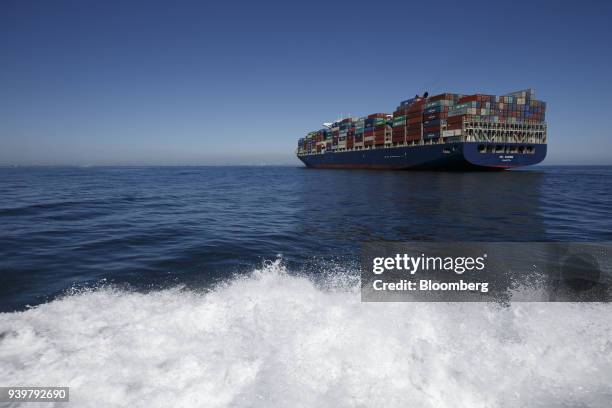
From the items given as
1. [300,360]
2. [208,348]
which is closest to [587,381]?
[300,360]

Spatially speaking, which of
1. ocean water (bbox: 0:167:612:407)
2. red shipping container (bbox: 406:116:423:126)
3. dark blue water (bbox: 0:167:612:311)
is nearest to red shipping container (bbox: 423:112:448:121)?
red shipping container (bbox: 406:116:423:126)

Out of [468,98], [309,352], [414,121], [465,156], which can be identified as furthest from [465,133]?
[309,352]

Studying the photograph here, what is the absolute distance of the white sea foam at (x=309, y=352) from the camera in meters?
4.79

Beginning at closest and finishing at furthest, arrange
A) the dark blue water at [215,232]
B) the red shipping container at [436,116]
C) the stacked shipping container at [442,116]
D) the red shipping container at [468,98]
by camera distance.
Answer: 1. the dark blue water at [215,232]
2. the stacked shipping container at [442,116]
3. the red shipping container at [468,98]
4. the red shipping container at [436,116]

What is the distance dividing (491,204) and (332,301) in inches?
893

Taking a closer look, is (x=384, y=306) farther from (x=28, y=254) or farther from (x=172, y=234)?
(x=28, y=254)

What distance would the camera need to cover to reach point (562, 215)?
21.2 m

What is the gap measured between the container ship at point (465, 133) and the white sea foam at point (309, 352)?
64.9 metres

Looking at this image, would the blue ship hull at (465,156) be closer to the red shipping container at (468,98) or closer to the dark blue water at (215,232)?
the red shipping container at (468,98)

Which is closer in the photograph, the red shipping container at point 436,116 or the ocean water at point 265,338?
the ocean water at point 265,338

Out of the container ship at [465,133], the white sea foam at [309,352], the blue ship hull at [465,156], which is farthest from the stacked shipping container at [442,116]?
the white sea foam at [309,352]

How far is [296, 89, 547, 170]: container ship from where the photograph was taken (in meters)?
66.6

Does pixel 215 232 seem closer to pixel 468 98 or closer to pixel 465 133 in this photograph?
pixel 465 133

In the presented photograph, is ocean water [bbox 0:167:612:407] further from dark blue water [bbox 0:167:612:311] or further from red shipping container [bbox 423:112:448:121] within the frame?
red shipping container [bbox 423:112:448:121]
